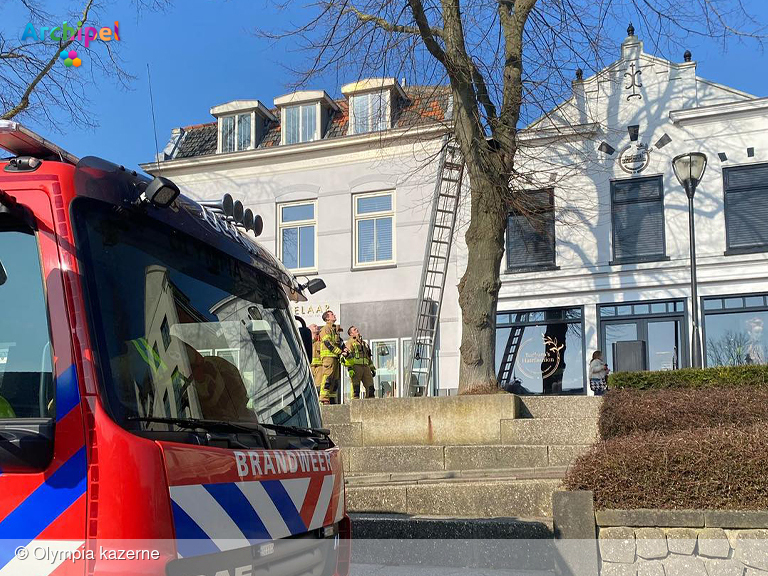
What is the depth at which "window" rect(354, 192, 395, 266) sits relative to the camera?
21297 mm

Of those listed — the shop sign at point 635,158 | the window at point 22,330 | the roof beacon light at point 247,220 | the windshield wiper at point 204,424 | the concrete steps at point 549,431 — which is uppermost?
the shop sign at point 635,158

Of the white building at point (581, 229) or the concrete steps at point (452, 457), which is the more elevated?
the white building at point (581, 229)

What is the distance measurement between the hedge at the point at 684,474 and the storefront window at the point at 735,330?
13.2m

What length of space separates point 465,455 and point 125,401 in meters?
6.58

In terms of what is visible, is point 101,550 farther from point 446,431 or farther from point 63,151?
point 446,431

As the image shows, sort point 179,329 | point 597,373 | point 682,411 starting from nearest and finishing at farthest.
A: point 179,329 → point 682,411 → point 597,373

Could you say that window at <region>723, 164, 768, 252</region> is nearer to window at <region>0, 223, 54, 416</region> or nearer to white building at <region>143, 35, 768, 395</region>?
white building at <region>143, 35, 768, 395</region>

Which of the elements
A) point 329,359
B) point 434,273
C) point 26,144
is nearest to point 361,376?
point 329,359

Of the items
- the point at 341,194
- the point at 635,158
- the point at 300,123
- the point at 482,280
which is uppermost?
the point at 300,123

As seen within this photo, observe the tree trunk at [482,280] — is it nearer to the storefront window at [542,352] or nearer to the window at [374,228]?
the storefront window at [542,352]

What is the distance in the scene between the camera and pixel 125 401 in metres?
2.98

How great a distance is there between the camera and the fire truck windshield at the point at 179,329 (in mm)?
3055

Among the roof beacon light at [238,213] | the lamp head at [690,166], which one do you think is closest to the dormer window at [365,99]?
the lamp head at [690,166]

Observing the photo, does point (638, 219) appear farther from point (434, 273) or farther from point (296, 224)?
point (296, 224)
